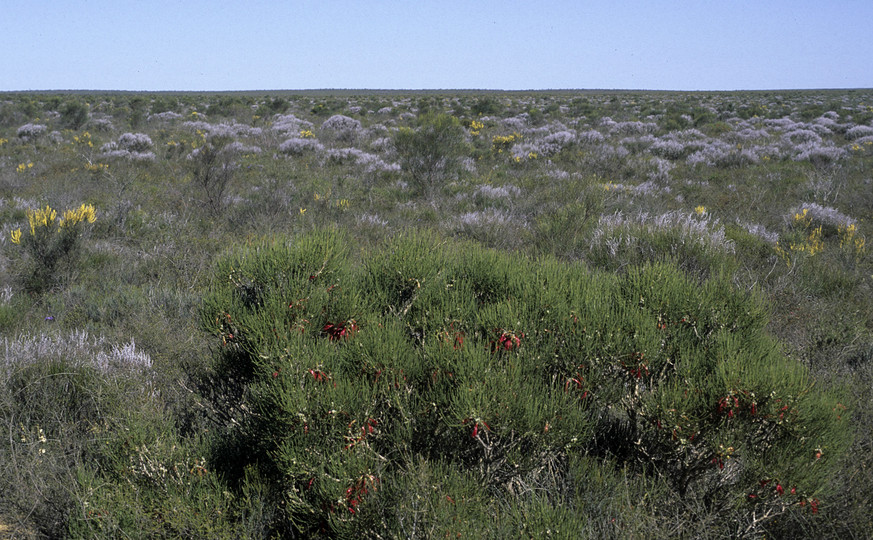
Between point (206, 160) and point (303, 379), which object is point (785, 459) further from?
point (206, 160)

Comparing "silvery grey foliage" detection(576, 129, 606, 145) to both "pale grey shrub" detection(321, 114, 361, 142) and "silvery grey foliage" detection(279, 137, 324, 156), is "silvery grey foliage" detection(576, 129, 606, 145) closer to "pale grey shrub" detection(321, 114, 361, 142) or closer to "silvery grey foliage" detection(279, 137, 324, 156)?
"pale grey shrub" detection(321, 114, 361, 142)

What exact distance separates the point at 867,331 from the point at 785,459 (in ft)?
10.4

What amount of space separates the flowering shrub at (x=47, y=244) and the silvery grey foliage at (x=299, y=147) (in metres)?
9.98

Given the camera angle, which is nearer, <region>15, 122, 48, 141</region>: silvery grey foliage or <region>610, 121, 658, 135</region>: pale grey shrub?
<region>15, 122, 48, 141</region>: silvery grey foliage

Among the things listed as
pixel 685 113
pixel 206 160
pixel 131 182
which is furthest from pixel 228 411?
pixel 685 113

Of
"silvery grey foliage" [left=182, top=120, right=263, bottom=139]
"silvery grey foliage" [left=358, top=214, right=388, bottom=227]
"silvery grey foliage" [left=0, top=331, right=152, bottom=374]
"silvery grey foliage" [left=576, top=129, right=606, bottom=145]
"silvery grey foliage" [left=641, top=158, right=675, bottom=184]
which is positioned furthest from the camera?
"silvery grey foliage" [left=182, top=120, right=263, bottom=139]

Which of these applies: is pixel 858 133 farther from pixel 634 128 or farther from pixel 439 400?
pixel 439 400

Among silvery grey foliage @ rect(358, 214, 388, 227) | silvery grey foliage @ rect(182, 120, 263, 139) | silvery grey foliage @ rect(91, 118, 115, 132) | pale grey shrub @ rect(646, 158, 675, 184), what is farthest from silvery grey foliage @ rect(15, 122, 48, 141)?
pale grey shrub @ rect(646, 158, 675, 184)

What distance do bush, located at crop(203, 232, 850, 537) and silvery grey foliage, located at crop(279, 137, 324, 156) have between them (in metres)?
13.4

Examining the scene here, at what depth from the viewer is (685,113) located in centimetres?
2747

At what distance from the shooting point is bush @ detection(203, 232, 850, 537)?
223 centimetres

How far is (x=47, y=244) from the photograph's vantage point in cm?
596

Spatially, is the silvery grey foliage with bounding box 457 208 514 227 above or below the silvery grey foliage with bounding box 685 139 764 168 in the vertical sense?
below

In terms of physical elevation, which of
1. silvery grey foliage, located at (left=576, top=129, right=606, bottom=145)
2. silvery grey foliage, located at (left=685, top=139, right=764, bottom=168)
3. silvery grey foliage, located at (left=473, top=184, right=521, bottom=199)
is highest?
silvery grey foliage, located at (left=576, top=129, right=606, bottom=145)
